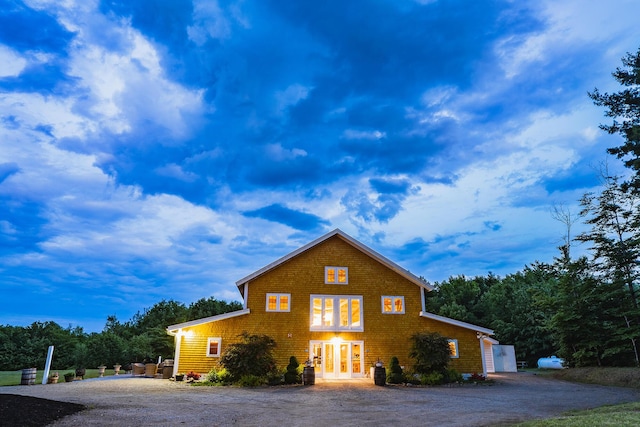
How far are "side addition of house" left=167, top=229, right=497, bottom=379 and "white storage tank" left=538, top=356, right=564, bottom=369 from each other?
11637mm

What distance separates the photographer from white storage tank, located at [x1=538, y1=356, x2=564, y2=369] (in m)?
28.5

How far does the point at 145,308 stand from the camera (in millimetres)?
48812

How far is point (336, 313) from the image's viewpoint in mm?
21062

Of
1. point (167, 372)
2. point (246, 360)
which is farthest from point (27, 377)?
point (246, 360)

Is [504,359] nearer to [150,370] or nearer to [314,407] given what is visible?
[314,407]

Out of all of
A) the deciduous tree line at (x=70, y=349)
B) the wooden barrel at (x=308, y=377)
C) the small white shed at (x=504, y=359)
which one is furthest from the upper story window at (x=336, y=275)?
the deciduous tree line at (x=70, y=349)

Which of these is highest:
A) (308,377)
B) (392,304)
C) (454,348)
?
(392,304)

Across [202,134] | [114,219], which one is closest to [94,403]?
[114,219]

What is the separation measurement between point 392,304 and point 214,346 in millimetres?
9716

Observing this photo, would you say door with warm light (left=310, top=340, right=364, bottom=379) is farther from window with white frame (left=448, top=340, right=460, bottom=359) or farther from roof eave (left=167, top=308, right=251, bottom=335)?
window with white frame (left=448, top=340, right=460, bottom=359)

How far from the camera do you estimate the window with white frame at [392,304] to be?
70.7ft

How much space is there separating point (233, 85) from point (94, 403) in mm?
18750

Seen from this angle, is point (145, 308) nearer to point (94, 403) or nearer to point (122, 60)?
point (122, 60)

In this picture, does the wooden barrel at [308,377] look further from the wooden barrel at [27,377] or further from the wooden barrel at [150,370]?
the wooden barrel at [27,377]
